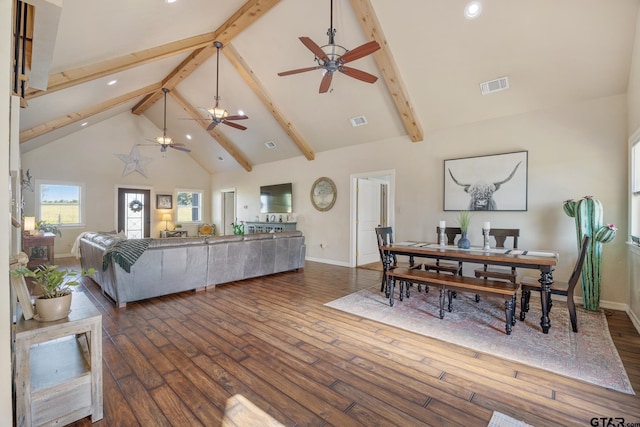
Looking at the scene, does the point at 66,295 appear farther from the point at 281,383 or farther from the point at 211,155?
the point at 211,155

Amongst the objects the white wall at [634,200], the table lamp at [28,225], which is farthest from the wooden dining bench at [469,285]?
the table lamp at [28,225]

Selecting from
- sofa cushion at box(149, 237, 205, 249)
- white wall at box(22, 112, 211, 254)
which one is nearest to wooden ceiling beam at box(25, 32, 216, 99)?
sofa cushion at box(149, 237, 205, 249)

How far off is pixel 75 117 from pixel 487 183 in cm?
829

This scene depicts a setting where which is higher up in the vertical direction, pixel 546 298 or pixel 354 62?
pixel 354 62

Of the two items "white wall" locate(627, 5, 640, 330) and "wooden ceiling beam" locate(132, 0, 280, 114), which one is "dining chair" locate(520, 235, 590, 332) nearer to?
"white wall" locate(627, 5, 640, 330)

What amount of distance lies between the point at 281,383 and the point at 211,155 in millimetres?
8950

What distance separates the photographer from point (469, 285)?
10.3 ft

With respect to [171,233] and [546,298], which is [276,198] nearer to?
[171,233]

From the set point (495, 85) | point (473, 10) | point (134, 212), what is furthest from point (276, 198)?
point (473, 10)

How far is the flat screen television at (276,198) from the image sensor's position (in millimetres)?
7930

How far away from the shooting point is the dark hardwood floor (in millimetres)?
1757

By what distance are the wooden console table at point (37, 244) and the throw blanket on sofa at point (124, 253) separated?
3401 mm

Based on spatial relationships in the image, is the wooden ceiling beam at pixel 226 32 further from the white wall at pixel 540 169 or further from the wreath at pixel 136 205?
the wreath at pixel 136 205

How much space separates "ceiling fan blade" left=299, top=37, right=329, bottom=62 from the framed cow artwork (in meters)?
3.07
